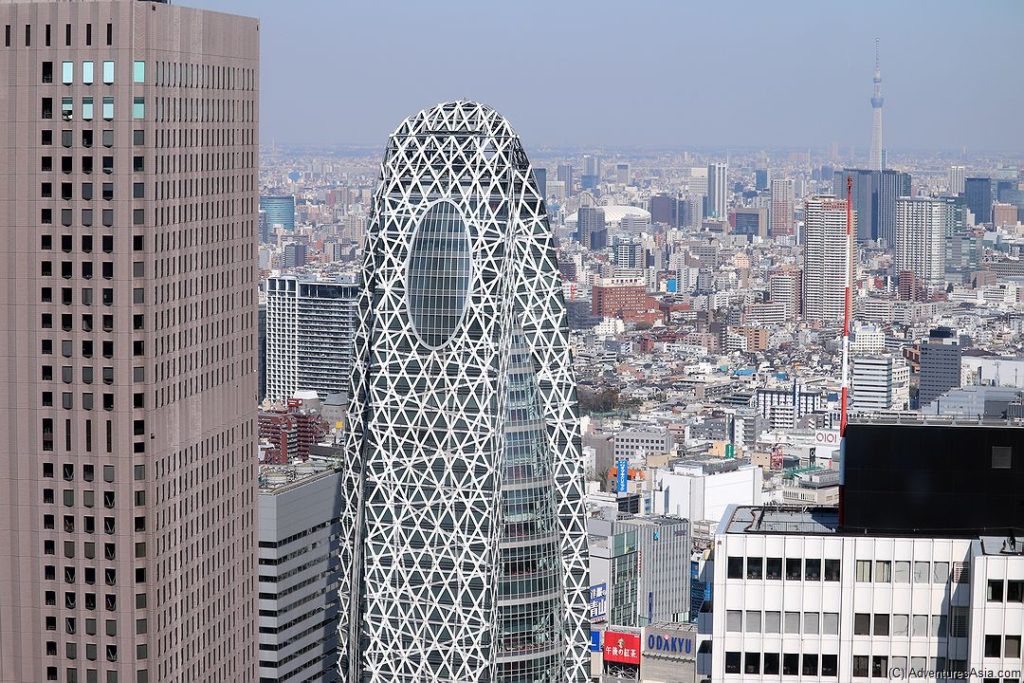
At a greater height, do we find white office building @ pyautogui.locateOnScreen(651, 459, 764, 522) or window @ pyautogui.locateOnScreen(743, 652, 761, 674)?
window @ pyautogui.locateOnScreen(743, 652, 761, 674)

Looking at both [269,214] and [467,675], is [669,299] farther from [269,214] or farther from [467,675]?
[467,675]

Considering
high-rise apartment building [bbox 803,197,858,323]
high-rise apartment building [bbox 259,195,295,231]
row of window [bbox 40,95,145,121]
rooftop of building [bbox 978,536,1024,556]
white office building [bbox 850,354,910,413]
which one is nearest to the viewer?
rooftop of building [bbox 978,536,1024,556]

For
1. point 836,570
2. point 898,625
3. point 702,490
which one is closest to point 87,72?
point 836,570

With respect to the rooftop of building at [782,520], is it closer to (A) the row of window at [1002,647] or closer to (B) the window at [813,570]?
(B) the window at [813,570]

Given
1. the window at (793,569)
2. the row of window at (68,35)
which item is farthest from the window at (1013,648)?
the row of window at (68,35)

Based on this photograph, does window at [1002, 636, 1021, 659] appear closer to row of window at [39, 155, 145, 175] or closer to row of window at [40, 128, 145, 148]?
row of window at [39, 155, 145, 175]

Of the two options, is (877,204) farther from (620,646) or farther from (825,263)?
(620,646)

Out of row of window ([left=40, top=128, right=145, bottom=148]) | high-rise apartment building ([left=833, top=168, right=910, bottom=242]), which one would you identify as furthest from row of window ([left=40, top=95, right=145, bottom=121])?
high-rise apartment building ([left=833, top=168, right=910, bottom=242])
